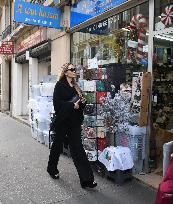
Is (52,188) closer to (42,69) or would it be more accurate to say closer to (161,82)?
(161,82)

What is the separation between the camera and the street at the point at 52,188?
4.81 m

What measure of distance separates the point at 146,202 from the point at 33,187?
177 centimetres

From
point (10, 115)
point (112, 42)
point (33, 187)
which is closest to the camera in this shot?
point (33, 187)

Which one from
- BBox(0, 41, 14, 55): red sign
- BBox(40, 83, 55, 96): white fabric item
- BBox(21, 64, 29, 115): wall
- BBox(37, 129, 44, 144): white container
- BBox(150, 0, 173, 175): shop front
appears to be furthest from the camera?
BBox(0, 41, 14, 55): red sign

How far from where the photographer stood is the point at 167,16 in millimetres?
6062

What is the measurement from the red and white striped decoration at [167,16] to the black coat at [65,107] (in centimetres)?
211

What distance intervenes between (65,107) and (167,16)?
2501 millimetres

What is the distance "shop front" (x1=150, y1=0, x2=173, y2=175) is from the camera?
6098 millimetres

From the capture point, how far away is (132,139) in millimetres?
5809

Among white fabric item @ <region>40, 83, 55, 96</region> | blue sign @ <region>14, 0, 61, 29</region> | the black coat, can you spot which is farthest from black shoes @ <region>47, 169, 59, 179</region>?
blue sign @ <region>14, 0, 61, 29</region>

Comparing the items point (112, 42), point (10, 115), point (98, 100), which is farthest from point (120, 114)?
point (10, 115)

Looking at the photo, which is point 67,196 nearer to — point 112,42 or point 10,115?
point 112,42

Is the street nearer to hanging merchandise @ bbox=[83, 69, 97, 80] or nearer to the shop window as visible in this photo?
hanging merchandise @ bbox=[83, 69, 97, 80]

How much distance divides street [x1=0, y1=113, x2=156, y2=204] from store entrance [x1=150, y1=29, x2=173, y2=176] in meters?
1.15
